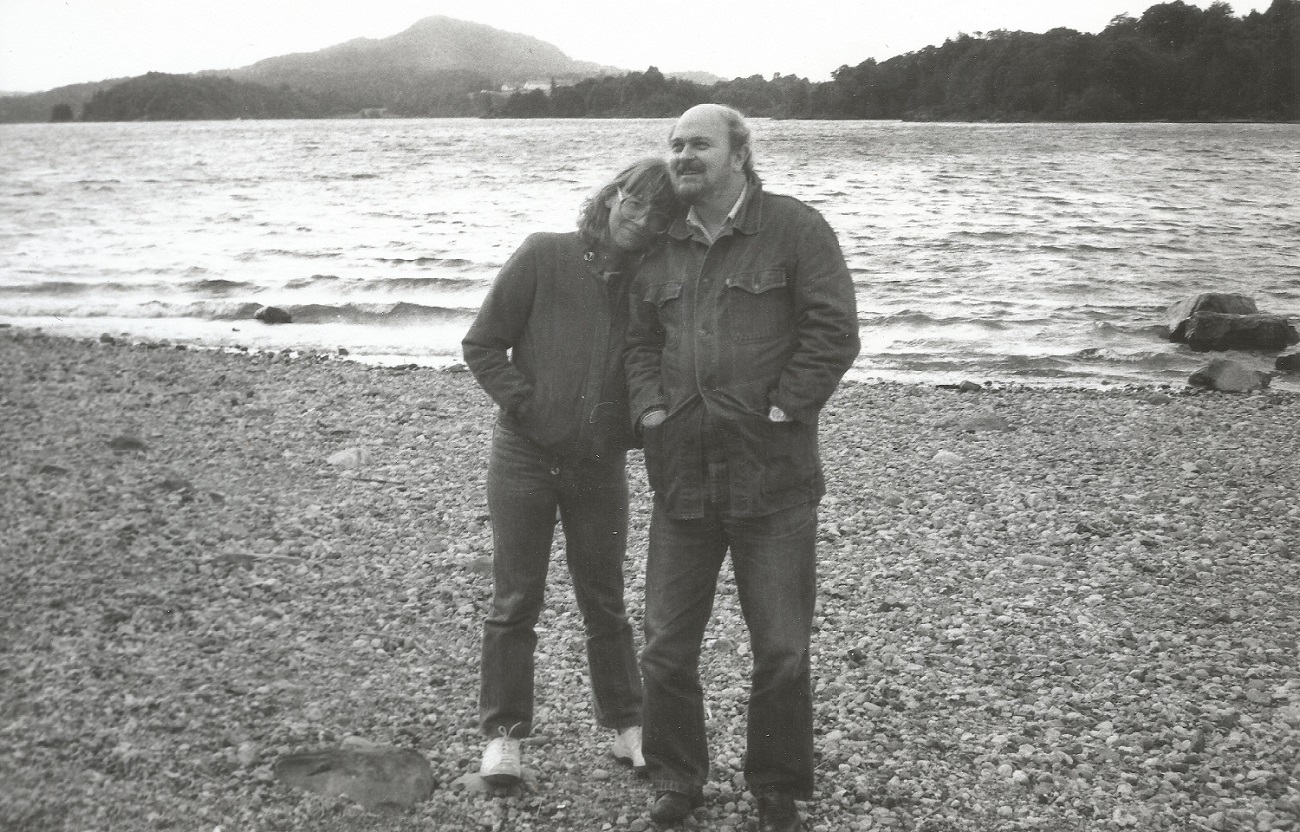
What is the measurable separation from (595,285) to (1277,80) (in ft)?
270

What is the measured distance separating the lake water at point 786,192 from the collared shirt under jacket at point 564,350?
1.52 ft

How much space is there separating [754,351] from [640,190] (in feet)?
2.29

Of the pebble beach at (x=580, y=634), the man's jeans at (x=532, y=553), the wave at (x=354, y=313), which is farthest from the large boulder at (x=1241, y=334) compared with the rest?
the man's jeans at (x=532, y=553)

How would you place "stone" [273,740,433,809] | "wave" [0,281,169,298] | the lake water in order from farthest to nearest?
"wave" [0,281,169,298]
the lake water
"stone" [273,740,433,809]

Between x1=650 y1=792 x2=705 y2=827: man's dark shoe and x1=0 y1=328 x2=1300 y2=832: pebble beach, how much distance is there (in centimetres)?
12

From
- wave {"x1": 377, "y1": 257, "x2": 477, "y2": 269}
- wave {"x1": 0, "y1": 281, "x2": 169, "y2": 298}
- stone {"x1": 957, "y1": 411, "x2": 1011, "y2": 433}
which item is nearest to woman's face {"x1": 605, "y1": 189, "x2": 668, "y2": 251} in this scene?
stone {"x1": 957, "y1": 411, "x2": 1011, "y2": 433}

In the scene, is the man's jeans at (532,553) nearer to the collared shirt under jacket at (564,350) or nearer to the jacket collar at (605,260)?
the collared shirt under jacket at (564,350)

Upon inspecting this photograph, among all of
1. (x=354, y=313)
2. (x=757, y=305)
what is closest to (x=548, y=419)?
(x=757, y=305)

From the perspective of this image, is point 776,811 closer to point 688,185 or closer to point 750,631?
point 750,631

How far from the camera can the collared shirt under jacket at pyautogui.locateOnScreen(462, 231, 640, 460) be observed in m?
4.07

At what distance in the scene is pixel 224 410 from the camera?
11.1m

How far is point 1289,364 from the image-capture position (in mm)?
16016

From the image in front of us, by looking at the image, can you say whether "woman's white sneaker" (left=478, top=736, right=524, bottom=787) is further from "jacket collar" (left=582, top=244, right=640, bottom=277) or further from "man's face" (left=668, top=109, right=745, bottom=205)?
"man's face" (left=668, top=109, right=745, bottom=205)

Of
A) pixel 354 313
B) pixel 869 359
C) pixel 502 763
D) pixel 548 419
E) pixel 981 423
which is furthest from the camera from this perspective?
pixel 354 313
